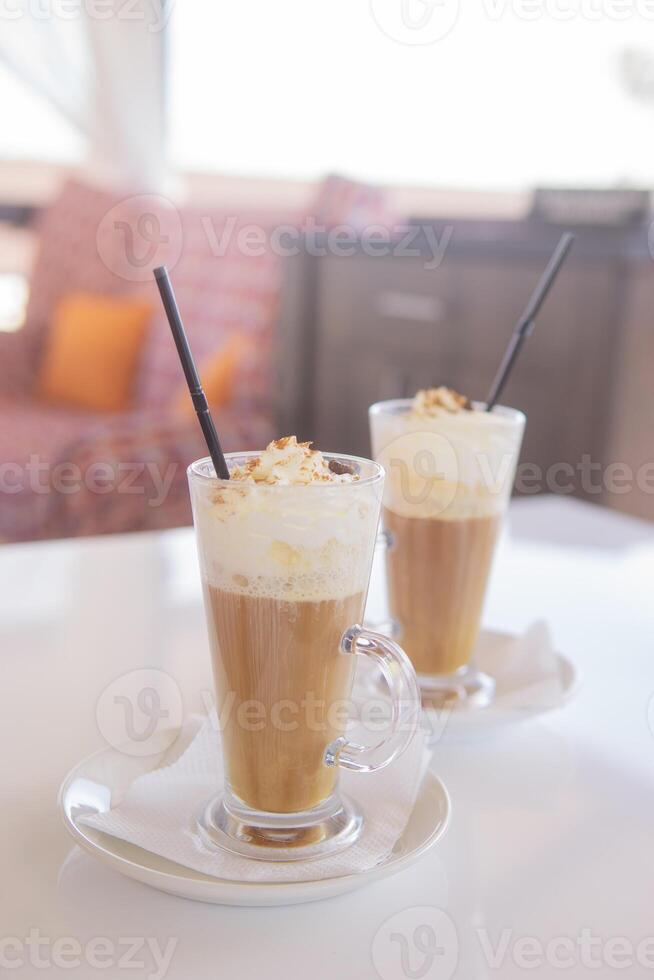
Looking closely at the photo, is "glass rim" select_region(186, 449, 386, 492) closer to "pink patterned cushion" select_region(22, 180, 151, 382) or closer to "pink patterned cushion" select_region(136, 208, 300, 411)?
"pink patterned cushion" select_region(136, 208, 300, 411)

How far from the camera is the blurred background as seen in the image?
249 centimetres

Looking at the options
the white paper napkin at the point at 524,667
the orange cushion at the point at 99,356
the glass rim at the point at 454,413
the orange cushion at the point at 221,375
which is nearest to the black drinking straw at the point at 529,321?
the glass rim at the point at 454,413

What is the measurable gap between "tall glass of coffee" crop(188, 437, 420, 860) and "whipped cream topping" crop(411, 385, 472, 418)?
238mm

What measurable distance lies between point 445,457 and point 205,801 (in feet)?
1.17

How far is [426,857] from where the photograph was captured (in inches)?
25.8

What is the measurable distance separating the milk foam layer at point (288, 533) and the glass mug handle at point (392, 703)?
0.11 ft

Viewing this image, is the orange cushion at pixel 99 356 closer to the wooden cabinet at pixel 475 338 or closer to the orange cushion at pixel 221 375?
the orange cushion at pixel 221 375

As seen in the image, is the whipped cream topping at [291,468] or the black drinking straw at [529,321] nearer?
the whipped cream topping at [291,468]

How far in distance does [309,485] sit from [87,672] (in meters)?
0.39

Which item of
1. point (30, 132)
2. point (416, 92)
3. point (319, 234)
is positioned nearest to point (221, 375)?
point (319, 234)

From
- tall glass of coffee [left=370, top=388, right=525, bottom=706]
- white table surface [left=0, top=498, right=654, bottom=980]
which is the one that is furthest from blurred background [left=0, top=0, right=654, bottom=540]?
tall glass of coffee [left=370, top=388, right=525, bottom=706]

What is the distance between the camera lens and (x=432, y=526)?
93 cm

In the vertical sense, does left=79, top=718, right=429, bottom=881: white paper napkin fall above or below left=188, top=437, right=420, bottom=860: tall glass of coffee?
below

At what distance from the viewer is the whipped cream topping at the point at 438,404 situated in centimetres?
92
